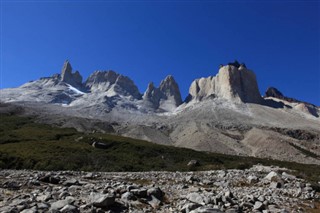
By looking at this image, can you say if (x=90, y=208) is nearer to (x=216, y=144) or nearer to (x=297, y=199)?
(x=297, y=199)

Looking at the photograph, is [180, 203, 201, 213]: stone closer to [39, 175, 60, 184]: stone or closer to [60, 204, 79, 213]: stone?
[60, 204, 79, 213]: stone

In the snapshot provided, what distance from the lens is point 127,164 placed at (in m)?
54.3

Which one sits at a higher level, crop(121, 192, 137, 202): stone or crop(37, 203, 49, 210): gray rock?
crop(121, 192, 137, 202): stone

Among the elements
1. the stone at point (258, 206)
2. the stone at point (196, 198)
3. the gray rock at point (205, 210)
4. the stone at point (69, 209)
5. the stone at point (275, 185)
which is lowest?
the stone at point (69, 209)

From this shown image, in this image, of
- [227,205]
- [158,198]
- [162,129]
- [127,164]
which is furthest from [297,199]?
[162,129]

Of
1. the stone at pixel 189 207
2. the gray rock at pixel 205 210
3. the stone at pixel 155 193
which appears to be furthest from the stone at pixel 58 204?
the gray rock at pixel 205 210

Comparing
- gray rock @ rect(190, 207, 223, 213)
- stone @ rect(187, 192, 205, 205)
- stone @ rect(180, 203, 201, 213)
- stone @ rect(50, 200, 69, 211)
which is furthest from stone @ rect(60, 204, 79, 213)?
stone @ rect(187, 192, 205, 205)

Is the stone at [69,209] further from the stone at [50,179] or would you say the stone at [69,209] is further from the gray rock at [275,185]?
the gray rock at [275,185]

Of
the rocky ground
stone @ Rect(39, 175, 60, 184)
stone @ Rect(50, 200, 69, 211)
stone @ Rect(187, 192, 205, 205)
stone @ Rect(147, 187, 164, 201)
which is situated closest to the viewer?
stone @ Rect(50, 200, 69, 211)

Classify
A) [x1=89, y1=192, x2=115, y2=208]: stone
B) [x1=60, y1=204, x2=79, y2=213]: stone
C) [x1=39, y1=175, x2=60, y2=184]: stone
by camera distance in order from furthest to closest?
[x1=39, y1=175, x2=60, y2=184]: stone < [x1=89, y1=192, x2=115, y2=208]: stone < [x1=60, y1=204, x2=79, y2=213]: stone

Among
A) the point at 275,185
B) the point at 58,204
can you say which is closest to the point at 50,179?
the point at 58,204

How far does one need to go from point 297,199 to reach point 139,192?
10.9 m

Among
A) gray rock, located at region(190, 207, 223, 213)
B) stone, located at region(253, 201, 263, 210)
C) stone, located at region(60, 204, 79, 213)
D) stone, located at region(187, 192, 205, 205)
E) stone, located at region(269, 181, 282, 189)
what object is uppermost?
stone, located at region(269, 181, 282, 189)

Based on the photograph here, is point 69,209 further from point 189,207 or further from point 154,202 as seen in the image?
point 189,207
